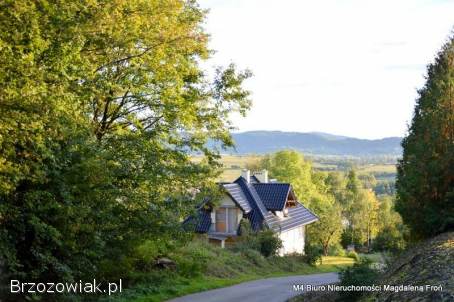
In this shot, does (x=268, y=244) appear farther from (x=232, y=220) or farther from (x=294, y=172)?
(x=294, y=172)

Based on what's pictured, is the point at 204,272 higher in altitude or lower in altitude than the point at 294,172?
lower

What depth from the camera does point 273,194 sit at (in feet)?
147

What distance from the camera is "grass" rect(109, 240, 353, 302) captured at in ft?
53.6

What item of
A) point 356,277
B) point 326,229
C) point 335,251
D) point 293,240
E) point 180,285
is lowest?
point 335,251

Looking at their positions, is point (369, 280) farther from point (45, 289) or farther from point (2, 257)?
point (2, 257)

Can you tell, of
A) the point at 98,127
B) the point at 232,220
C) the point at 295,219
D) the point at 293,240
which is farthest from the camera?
the point at 293,240

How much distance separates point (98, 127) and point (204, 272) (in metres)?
9.80

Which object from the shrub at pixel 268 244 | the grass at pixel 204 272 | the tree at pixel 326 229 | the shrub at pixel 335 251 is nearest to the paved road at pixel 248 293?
the grass at pixel 204 272

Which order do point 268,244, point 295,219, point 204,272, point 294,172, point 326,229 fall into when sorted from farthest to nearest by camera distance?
point 294,172 < point 326,229 < point 295,219 < point 268,244 < point 204,272

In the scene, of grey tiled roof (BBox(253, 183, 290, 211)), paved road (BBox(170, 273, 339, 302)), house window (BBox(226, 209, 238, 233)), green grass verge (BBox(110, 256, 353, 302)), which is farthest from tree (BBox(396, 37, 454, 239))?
grey tiled roof (BBox(253, 183, 290, 211))

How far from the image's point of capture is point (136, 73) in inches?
552

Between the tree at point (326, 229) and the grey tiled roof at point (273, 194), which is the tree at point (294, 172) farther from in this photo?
the grey tiled roof at point (273, 194)

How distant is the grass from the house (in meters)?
7.17

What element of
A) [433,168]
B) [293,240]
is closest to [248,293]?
[433,168]
